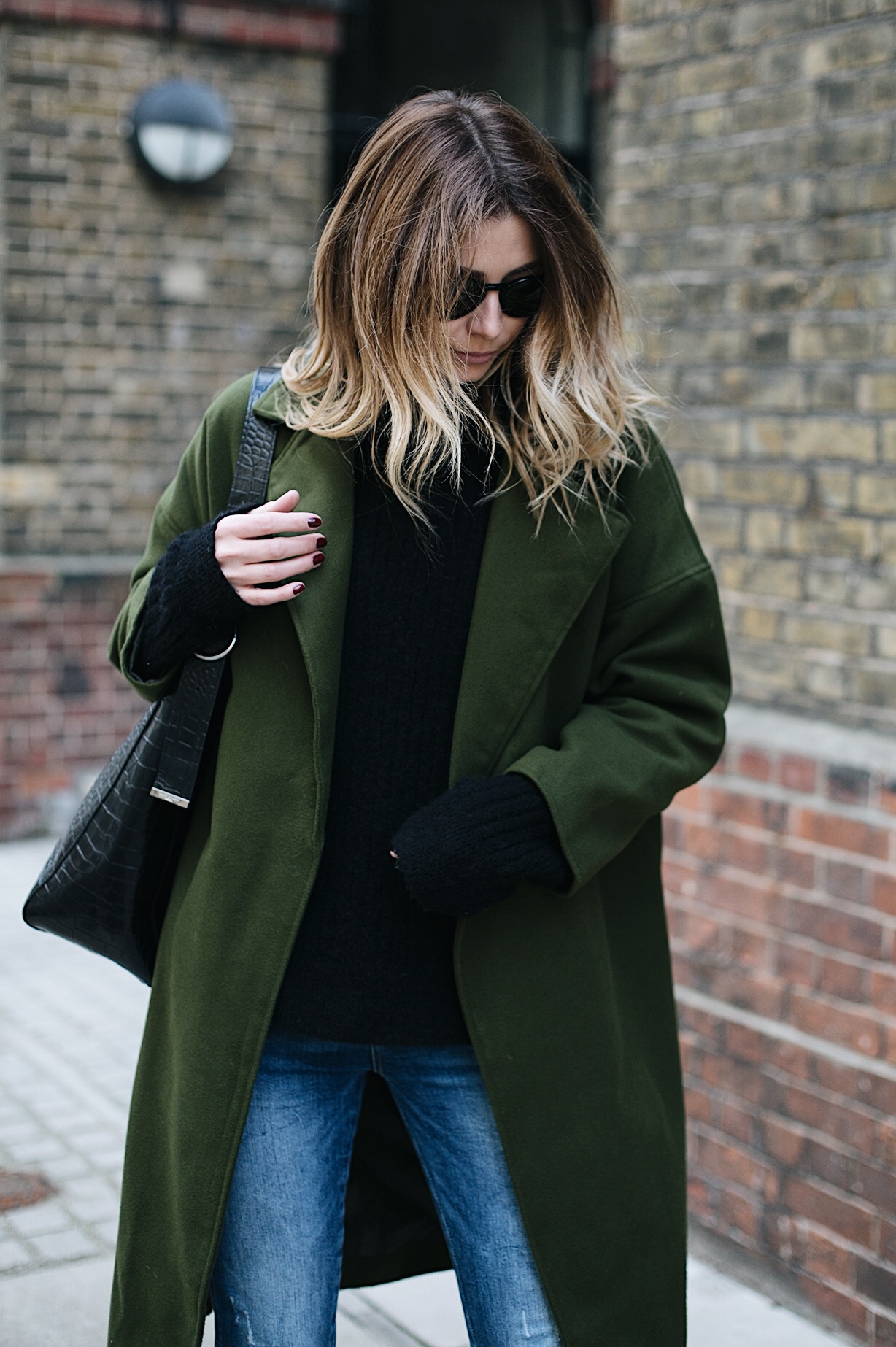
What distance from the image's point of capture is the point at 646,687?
2002 mm

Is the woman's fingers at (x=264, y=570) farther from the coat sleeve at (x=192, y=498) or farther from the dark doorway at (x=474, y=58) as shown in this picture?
the dark doorway at (x=474, y=58)

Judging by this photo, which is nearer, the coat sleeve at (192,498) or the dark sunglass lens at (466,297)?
the dark sunglass lens at (466,297)

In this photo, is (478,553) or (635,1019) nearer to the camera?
(478,553)

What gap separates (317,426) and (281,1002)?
748 mm

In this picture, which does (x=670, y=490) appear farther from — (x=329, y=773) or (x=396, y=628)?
(x=329, y=773)

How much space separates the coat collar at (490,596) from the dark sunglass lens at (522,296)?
22cm

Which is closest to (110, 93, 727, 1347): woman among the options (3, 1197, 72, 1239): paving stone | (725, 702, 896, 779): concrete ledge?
(725, 702, 896, 779): concrete ledge

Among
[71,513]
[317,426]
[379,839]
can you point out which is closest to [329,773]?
[379,839]

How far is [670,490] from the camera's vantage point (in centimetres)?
210

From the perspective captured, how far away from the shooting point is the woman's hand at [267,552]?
1.84m

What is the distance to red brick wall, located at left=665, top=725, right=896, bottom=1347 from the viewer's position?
9.59ft

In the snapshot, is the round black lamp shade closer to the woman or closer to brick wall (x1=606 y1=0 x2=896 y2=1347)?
brick wall (x1=606 y1=0 x2=896 y2=1347)

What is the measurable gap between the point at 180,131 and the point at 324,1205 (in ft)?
19.5

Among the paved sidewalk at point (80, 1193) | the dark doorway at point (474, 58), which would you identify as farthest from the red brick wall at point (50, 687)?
the dark doorway at point (474, 58)
